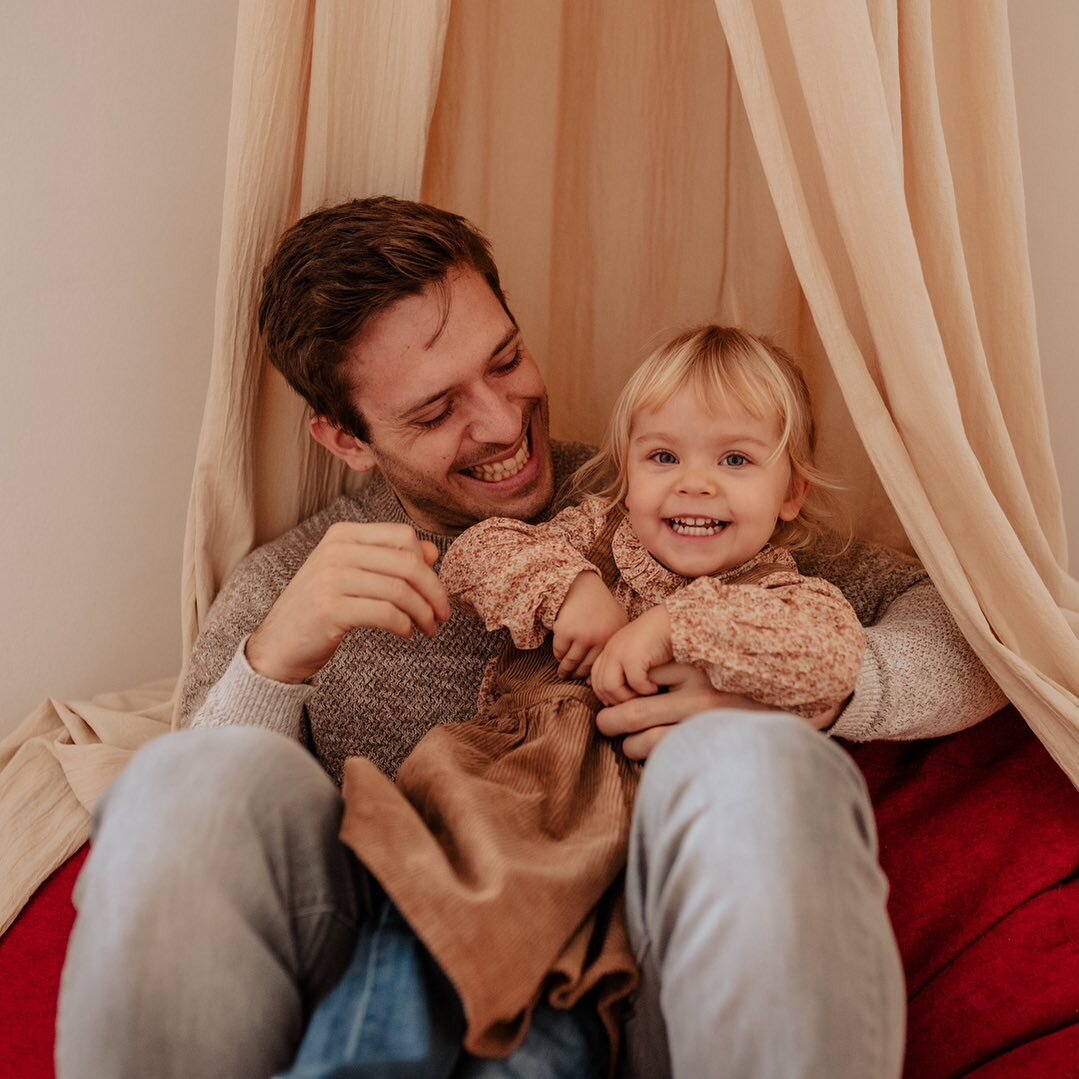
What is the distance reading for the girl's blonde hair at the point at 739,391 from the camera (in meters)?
1.27

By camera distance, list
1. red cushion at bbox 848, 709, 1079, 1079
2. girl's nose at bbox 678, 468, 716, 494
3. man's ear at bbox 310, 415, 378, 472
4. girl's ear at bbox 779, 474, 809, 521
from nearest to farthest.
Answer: red cushion at bbox 848, 709, 1079, 1079 → girl's nose at bbox 678, 468, 716, 494 → girl's ear at bbox 779, 474, 809, 521 → man's ear at bbox 310, 415, 378, 472

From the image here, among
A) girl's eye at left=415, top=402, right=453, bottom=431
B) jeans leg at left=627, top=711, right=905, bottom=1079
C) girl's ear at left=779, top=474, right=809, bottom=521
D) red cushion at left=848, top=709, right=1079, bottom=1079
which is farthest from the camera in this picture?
girl's eye at left=415, top=402, right=453, bottom=431

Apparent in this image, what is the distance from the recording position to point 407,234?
1.40 meters

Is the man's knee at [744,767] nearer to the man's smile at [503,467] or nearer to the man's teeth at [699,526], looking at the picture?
the man's teeth at [699,526]

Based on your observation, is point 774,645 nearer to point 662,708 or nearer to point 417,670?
point 662,708

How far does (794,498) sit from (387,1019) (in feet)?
2.54

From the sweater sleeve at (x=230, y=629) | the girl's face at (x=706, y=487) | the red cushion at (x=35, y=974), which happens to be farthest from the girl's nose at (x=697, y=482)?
the red cushion at (x=35, y=974)

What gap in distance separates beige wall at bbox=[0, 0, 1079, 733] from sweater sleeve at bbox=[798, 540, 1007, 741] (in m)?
0.54

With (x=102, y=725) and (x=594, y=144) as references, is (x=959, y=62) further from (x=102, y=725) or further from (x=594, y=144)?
(x=102, y=725)

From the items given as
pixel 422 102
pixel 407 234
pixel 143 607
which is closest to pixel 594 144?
pixel 422 102

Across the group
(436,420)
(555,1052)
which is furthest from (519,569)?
(555,1052)

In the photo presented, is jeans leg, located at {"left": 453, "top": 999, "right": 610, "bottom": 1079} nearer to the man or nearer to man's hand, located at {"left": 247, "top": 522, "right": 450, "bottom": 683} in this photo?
the man

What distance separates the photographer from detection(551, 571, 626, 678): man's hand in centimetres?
119

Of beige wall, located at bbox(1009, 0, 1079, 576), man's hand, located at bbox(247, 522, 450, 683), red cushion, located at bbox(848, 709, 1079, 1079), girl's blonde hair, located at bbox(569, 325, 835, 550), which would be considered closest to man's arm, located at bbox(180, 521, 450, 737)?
man's hand, located at bbox(247, 522, 450, 683)
